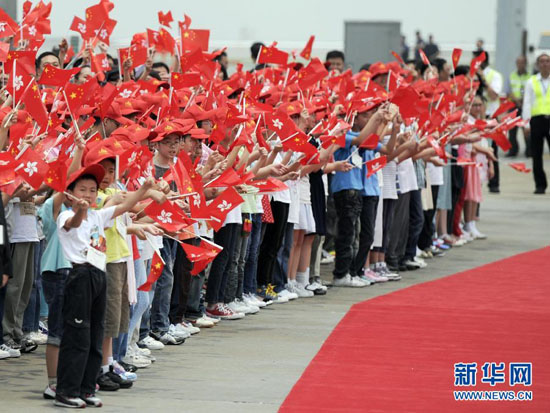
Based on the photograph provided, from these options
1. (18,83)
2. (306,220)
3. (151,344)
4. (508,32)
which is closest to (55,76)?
(18,83)

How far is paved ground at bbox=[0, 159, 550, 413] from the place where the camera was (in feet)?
25.8

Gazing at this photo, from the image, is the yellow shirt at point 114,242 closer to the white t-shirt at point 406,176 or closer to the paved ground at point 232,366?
the paved ground at point 232,366

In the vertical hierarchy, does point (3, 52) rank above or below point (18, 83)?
above

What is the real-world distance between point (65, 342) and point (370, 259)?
6876 mm

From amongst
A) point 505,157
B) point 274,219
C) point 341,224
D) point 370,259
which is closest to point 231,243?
point 274,219

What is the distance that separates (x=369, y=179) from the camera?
13.1m

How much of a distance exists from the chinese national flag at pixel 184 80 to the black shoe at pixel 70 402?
338 cm

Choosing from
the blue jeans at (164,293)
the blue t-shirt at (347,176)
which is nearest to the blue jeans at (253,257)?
the blue t-shirt at (347,176)

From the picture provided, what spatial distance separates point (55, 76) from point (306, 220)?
14.0ft

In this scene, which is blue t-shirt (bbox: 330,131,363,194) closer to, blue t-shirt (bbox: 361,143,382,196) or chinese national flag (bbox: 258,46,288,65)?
blue t-shirt (bbox: 361,143,382,196)

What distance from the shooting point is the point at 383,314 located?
11.4 m

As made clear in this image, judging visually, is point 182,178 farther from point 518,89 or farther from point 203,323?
point 518,89

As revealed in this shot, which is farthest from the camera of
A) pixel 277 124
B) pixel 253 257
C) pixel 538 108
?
pixel 538 108

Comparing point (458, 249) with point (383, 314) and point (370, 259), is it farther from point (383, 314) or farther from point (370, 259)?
point (383, 314)
